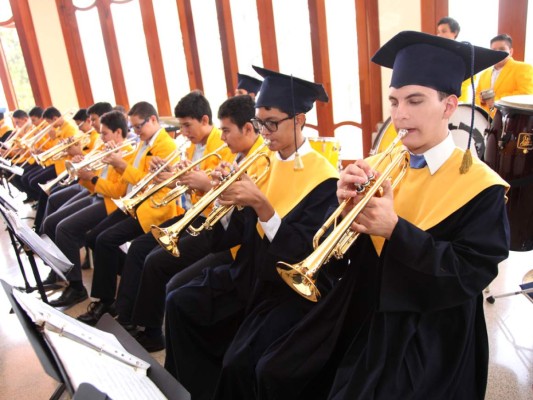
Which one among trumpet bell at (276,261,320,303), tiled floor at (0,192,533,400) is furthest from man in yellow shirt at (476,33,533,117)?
trumpet bell at (276,261,320,303)

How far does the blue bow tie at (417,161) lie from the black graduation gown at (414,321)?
264mm

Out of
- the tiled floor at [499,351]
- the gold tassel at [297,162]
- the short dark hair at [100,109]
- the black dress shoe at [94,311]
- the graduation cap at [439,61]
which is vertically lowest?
the tiled floor at [499,351]

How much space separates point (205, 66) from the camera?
7680 mm

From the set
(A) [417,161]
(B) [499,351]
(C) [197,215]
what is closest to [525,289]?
(B) [499,351]

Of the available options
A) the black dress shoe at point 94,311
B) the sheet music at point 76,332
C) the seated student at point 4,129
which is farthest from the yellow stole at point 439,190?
the seated student at point 4,129

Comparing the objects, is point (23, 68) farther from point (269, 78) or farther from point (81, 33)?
point (269, 78)

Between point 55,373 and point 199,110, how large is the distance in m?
2.43

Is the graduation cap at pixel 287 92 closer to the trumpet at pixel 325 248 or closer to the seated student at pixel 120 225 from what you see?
the trumpet at pixel 325 248

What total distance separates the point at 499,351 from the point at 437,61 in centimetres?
197

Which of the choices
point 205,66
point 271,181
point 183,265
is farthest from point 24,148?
point 271,181

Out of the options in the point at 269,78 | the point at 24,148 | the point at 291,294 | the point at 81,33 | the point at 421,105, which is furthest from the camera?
the point at 81,33

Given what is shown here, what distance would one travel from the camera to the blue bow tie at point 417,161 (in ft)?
5.67

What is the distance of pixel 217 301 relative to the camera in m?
2.46

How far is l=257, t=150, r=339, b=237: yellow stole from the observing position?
2348mm
